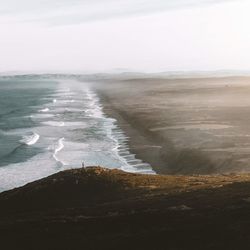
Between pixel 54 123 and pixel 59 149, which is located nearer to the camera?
pixel 59 149

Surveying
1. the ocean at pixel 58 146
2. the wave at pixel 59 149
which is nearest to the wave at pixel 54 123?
the ocean at pixel 58 146

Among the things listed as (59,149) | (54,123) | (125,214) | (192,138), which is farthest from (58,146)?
(125,214)

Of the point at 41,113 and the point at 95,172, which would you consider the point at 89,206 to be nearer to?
the point at 95,172

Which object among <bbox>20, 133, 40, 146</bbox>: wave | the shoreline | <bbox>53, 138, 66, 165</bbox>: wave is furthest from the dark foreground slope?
<bbox>20, 133, 40, 146</bbox>: wave

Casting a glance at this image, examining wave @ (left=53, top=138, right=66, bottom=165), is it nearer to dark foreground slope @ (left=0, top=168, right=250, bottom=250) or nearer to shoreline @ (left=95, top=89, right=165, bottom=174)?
shoreline @ (left=95, top=89, right=165, bottom=174)

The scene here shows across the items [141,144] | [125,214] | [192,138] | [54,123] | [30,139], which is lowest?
[54,123]

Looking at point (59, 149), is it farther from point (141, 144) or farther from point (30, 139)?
point (30, 139)

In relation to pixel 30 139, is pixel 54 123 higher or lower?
lower
